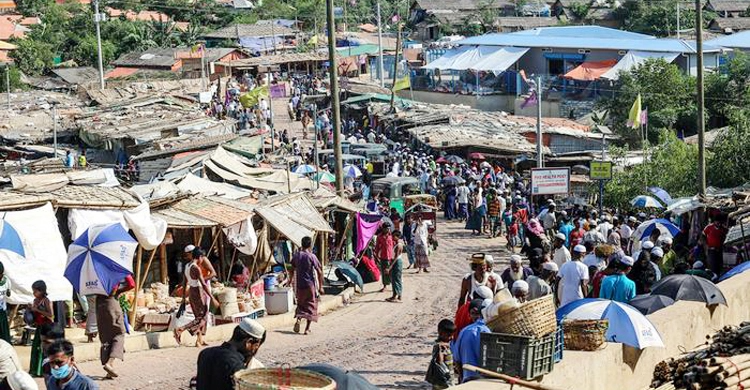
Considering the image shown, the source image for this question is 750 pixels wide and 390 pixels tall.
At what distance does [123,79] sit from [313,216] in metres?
41.0

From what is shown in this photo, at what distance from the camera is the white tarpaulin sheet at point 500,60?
59250 mm

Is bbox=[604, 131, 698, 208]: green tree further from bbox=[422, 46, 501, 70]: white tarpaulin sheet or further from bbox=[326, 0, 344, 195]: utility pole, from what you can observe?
bbox=[422, 46, 501, 70]: white tarpaulin sheet

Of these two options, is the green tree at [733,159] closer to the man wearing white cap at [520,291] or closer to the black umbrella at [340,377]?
the man wearing white cap at [520,291]

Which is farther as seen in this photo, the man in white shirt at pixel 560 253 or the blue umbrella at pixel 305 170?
the blue umbrella at pixel 305 170

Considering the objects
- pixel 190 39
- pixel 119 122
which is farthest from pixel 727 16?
pixel 119 122

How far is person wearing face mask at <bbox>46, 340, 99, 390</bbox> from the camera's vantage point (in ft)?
24.7

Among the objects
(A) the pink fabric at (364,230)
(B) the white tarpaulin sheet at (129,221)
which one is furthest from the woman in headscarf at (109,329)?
(A) the pink fabric at (364,230)

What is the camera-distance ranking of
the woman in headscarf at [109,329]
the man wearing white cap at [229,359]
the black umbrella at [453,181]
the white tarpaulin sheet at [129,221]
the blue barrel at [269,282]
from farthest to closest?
the black umbrella at [453,181] < the blue barrel at [269,282] < the white tarpaulin sheet at [129,221] < the woman in headscarf at [109,329] < the man wearing white cap at [229,359]

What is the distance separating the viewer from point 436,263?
22250 millimetres

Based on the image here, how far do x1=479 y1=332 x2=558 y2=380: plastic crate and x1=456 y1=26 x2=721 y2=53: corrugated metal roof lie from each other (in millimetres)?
47527

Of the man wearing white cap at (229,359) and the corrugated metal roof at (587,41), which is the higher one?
the corrugated metal roof at (587,41)

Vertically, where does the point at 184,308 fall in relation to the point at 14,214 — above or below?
below

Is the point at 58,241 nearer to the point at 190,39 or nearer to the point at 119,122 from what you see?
the point at 119,122

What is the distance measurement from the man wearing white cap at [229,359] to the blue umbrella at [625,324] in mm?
2503
